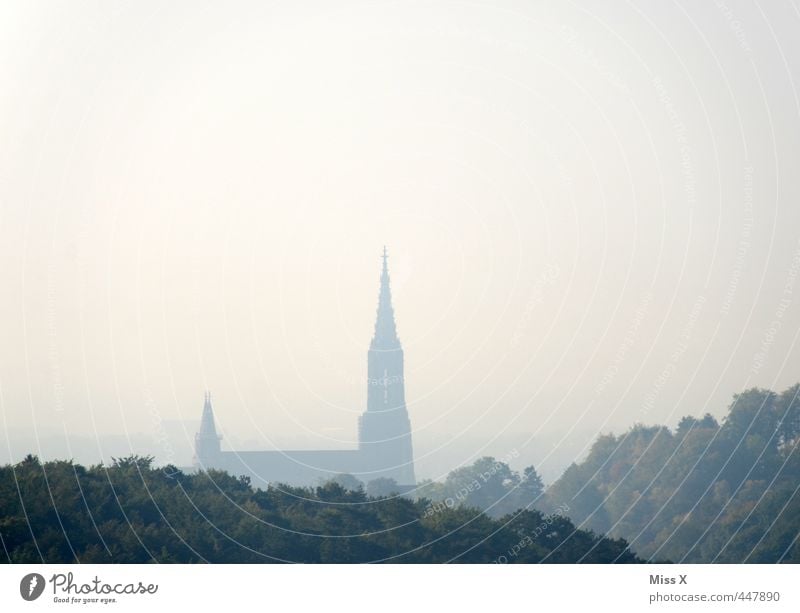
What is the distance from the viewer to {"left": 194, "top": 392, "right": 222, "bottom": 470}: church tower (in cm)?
6088

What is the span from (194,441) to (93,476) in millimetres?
18954

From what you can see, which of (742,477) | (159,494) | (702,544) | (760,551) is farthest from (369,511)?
(742,477)

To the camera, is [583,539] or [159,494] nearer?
[159,494]

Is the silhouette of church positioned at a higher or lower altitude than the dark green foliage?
higher

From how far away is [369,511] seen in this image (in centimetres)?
4562

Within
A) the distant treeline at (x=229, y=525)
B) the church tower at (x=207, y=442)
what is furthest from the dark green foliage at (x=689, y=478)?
the distant treeline at (x=229, y=525)

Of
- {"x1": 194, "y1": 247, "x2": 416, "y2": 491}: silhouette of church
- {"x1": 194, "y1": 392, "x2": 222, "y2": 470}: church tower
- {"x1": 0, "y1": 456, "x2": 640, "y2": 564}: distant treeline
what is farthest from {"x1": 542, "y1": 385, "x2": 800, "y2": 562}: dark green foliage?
{"x1": 0, "y1": 456, "x2": 640, "y2": 564}: distant treeline

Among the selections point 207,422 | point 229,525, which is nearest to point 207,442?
point 207,422
